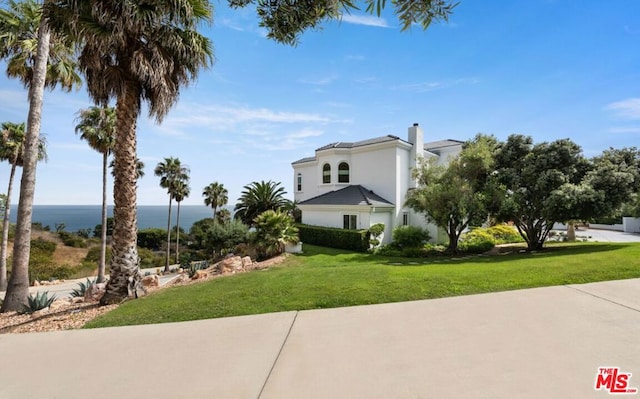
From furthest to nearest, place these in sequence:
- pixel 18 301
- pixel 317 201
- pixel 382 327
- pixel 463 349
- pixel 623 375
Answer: pixel 317 201 < pixel 18 301 < pixel 382 327 < pixel 463 349 < pixel 623 375

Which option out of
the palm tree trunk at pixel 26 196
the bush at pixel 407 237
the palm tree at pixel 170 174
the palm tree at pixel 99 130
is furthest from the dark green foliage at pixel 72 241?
the bush at pixel 407 237

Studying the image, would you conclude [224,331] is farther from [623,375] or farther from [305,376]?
[623,375]

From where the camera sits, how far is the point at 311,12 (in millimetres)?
3984

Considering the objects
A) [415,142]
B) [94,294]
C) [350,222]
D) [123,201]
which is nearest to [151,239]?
[350,222]

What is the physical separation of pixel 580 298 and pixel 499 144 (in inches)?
540

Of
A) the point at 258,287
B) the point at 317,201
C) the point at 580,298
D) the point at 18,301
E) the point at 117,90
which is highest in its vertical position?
the point at 117,90

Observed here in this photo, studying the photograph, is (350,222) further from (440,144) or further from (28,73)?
(28,73)

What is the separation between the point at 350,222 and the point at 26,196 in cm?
1647

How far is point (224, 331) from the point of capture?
4.84 metres

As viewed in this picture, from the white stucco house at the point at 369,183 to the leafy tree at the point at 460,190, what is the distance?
303cm

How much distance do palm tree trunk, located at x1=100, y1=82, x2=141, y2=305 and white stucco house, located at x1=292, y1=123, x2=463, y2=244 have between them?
14.1 meters

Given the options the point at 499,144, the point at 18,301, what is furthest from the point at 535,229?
the point at 18,301

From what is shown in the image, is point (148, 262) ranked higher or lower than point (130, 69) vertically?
lower

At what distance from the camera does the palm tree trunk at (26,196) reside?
28.6ft
